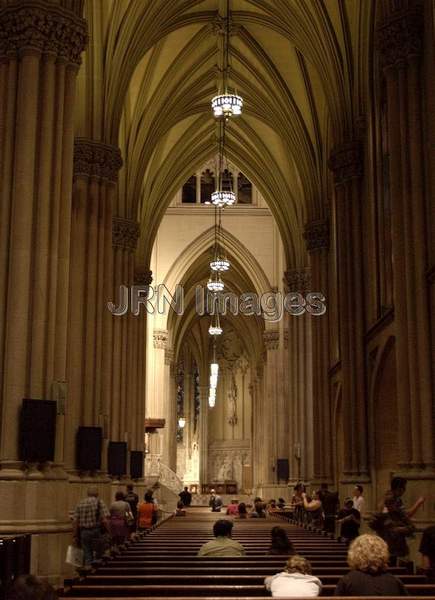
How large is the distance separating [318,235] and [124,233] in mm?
6034

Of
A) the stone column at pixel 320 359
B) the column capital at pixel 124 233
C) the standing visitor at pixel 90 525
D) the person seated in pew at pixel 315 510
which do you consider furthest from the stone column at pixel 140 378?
the standing visitor at pixel 90 525

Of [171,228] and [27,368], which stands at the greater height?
[171,228]

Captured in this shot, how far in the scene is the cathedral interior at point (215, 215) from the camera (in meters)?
13.4

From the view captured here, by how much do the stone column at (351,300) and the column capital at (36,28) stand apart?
30.7 feet

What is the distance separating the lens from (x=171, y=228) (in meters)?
43.6

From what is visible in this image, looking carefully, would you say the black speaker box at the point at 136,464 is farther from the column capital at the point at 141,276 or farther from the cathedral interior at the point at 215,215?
the column capital at the point at 141,276

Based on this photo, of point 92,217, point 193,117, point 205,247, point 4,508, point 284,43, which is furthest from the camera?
point 205,247

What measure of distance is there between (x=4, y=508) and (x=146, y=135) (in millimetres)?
17589

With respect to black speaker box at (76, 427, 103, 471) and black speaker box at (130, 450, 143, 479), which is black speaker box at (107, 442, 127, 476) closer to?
black speaker box at (76, 427, 103, 471)

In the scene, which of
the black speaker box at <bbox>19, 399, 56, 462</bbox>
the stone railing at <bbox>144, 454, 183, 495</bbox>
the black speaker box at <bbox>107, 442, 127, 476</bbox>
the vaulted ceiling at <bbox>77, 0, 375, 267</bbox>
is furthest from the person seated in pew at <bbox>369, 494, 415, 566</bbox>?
the stone railing at <bbox>144, 454, 183, 495</bbox>

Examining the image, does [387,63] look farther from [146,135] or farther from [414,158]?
[146,135]

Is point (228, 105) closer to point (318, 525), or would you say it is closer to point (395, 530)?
point (318, 525)

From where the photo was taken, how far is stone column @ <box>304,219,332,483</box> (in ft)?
84.6

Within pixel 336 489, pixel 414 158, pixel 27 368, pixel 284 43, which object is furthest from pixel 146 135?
pixel 27 368
